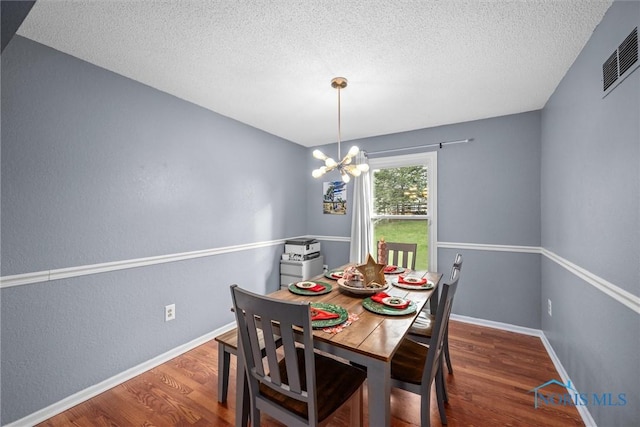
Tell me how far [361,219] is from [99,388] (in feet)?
9.82

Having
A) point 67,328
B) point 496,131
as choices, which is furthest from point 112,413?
point 496,131

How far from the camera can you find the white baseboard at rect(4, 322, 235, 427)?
161 centimetres

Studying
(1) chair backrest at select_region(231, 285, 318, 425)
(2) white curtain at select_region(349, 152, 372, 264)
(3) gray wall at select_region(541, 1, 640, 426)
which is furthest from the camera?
(2) white curtain at select_region(349, 152, 372, 264)

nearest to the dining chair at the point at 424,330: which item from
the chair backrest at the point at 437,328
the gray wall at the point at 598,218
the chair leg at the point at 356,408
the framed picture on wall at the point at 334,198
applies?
the chair backrest at the point at 437,328

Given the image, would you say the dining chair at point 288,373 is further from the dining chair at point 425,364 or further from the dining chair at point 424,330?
the dining chair at point 424,330

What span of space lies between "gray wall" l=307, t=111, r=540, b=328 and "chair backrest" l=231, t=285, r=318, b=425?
8.48 ft

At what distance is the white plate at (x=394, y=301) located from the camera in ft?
5.00

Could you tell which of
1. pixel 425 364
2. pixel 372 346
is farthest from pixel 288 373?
pixel 425 364

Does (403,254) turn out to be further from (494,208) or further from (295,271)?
(295,271)

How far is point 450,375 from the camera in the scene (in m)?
2.06

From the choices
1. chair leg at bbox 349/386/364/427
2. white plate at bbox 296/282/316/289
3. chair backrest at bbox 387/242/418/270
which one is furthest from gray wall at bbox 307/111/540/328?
chair leg at bbox 349/386/364/427

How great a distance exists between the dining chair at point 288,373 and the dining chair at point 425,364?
0.83 feet

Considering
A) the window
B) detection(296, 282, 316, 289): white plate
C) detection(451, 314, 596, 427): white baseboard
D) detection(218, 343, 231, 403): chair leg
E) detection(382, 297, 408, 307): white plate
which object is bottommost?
detection(451, 314, 596, 427): white baseboard

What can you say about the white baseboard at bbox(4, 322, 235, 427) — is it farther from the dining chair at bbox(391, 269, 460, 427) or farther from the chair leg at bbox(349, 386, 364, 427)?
the dining chair at bbox(391, 269, 460, 427)
